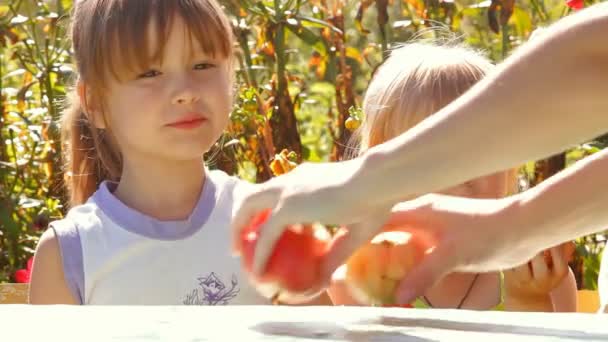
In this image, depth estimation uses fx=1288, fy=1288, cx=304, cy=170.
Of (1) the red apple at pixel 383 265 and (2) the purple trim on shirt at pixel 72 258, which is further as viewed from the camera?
(2) the purple trim on shirt at pixel 72 258

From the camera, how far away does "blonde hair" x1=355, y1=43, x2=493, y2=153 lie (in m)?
2.75

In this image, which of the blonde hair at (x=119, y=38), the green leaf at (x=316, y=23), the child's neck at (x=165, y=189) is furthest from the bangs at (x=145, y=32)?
the green leaf at (x=316, y=23)

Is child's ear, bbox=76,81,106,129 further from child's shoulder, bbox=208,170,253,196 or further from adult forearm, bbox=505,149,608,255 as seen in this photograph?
adult forearm, bbox=505,149,608,255

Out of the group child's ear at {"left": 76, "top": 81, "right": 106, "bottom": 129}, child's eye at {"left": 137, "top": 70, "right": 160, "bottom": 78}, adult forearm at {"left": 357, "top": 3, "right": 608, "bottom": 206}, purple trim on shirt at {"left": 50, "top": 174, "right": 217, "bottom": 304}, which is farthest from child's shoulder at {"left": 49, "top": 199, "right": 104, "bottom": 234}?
adult forearm at {"left": 357, "top": 3, "right": 608, "bottom": 206}

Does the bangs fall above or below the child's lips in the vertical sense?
above

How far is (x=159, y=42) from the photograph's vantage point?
282cm

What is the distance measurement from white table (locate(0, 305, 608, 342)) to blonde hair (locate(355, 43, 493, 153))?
1374mm

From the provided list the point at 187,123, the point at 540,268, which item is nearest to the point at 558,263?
the point at 540,268

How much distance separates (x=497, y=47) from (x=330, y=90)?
1191 millimetres

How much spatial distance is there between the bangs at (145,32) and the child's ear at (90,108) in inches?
4.0

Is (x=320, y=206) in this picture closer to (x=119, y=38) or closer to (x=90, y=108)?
(x=119, y=38)

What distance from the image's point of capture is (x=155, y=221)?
9.40 feet

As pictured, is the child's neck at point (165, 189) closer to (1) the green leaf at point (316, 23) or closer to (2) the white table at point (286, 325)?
(1) the green leaf at point (316, 23)

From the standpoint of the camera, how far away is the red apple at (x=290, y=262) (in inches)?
49.2
